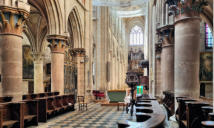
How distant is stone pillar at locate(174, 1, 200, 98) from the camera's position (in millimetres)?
6832

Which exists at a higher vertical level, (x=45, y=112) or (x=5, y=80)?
(x=5, y=80)

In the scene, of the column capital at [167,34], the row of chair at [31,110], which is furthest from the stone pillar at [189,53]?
the row of chair at [31,110]

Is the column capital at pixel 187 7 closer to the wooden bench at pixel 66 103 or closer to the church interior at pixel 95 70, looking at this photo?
the church interior at pixel 95 70

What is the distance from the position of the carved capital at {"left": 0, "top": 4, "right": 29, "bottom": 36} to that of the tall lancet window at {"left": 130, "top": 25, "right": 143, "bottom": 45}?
138ft

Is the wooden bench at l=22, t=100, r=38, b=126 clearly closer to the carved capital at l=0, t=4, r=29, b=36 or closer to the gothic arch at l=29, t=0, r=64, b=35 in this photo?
the carved capital at l=0, t=4, r=29, b=36

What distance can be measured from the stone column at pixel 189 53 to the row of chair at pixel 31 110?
195 inches

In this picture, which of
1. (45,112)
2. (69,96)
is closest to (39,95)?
(69,96)

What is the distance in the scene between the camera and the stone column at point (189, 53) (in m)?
6.83

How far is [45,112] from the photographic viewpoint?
8.63 metres

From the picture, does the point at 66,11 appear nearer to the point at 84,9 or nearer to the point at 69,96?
the point at 84,9

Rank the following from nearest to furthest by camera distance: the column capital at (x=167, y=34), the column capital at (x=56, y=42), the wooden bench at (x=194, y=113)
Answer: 1. the wooden bench at (x=194, y=113)
2. the column capital at (x=167, y=34)
3. the column capital at (x=56, y=42)

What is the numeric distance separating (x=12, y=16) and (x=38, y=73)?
538 inches

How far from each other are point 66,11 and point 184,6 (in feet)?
28.2

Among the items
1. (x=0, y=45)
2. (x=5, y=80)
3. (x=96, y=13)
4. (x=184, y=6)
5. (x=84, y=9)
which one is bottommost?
(x=5, y=80)
